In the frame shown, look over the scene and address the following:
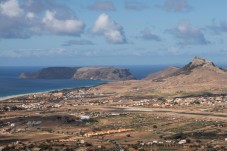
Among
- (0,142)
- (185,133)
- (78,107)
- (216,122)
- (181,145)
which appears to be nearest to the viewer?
(181,145)

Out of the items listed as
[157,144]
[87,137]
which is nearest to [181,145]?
[157,144]

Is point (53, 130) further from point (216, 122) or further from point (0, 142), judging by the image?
point (216, 122)

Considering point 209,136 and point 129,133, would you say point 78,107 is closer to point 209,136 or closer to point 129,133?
point 129,133

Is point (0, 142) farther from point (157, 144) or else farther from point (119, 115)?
point (119, 115)

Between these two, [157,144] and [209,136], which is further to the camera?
[209,136]

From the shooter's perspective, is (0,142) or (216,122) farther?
(216,122)

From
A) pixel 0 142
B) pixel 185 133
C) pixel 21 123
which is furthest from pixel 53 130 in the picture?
pixel 185 133

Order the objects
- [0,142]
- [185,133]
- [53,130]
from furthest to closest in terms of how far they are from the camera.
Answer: [53,130] → [185,133] → [0,142]

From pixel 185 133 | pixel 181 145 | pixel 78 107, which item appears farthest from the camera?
pixel 78 107

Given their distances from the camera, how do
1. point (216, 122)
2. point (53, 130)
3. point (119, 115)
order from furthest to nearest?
point (119, 115) → point (216, 122) → point (53, 130)
